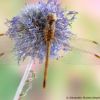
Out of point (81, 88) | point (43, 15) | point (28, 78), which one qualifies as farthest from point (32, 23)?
point (81, 88)

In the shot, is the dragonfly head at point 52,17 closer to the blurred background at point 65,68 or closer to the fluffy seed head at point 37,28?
the fluffy seed head at point 37,28

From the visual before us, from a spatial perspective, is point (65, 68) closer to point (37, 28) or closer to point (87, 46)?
point (87, 46)

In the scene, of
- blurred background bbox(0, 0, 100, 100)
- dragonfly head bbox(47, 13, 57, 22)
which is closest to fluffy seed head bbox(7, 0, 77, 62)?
dragonfly head bbox(47, 13, 57, 22)

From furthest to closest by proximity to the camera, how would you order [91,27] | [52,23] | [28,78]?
[91,27], [28,78], [52,23]

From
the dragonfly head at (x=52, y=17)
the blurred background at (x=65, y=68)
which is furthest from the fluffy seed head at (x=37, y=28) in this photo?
the blurred background at (x=65, y=68)

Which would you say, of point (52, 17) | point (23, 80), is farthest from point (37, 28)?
point (23, 80)

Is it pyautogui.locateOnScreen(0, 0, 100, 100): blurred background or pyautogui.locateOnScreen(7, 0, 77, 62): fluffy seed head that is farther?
pyautogui.locateOnScreen(0, 0, 100, 100): blurred background

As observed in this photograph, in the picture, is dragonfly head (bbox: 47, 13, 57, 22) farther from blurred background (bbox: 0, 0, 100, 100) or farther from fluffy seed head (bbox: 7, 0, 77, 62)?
blurred background (bbox: 0, 0, 100, 100)

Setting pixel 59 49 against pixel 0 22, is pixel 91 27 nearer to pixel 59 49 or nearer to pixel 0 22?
pixel 59 49
